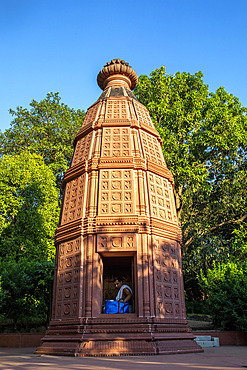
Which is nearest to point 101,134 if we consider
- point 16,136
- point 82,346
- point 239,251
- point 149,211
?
point 149,211

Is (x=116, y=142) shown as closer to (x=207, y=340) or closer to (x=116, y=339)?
(x=116, y=339)

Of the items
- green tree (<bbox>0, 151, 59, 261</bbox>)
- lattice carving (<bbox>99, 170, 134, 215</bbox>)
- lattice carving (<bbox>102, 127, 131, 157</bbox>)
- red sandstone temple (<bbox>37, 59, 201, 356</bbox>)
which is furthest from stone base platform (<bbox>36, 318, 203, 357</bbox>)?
green tree (<bbox>0, 151, 59, 261</bbox>)

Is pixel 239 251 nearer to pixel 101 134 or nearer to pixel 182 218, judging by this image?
pixel 182 218

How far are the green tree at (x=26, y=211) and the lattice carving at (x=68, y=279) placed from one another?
8045mm

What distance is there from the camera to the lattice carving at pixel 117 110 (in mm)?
10531

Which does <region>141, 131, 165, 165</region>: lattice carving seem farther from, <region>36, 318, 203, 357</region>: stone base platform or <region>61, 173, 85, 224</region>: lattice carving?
<region>36, 318, 203, 357</region>: stone base platform

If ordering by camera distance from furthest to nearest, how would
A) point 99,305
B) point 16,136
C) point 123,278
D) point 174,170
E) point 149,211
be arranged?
point 16,136, point 174,170, point 123,278, point 149,211, point 99,305

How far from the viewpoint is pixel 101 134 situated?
33.2ft

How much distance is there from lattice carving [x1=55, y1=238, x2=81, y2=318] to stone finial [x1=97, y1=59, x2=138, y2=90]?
6.93 meters

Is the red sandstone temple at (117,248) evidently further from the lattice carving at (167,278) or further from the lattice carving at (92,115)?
the lattice carving at (92,115)

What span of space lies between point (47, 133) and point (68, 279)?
1700 centimetres

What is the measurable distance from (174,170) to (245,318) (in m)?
8.52

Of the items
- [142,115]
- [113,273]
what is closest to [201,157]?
[142,115]

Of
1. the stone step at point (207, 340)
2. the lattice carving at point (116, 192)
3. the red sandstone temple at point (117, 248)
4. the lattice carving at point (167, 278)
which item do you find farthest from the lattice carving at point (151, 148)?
the stone step at point (207, 340)
